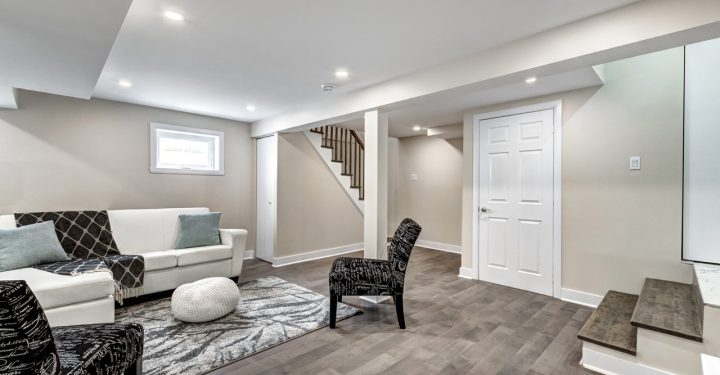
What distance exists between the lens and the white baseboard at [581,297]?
316 cm

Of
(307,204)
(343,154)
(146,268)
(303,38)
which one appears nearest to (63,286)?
(146,268)

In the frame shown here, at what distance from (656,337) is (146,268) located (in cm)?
423

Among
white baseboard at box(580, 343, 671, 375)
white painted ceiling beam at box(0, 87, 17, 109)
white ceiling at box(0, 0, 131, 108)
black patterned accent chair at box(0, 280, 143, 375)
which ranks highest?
white ceiling at box(0, 0, 131, 108)

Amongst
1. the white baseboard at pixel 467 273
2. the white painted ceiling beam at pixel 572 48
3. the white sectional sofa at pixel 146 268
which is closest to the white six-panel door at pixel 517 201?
the white baseboard at pixel 467 273

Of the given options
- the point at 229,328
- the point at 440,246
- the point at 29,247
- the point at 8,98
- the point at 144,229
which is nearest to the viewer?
the point at 229,328

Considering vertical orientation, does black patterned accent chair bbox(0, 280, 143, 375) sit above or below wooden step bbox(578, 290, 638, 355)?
above

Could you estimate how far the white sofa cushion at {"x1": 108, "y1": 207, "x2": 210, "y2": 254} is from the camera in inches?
144

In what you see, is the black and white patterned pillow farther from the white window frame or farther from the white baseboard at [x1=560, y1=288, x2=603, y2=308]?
the white baseboard at [x1=560, y1=288, x2=603, y2=308]

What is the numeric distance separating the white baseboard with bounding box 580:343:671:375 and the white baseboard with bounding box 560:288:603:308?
130 centimetres

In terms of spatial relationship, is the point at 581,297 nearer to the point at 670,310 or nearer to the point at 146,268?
the point at 670,310

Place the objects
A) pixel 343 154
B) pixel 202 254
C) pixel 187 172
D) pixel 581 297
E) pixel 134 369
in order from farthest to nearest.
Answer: pixel 343 154 < pixel 187 172 < pixel 202 254 < pixel 581 297 < pixel 134 369

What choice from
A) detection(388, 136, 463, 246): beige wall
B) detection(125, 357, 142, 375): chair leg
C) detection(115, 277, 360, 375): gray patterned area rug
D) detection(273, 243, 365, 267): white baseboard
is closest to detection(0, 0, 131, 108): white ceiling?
detection(125, 357, 142, 375): chair leg

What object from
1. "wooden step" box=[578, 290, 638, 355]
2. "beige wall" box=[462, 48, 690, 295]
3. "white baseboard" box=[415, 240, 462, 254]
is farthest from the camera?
"white baseboard" box=[415, 240, 462, 254]

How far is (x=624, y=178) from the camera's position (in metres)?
3.04
